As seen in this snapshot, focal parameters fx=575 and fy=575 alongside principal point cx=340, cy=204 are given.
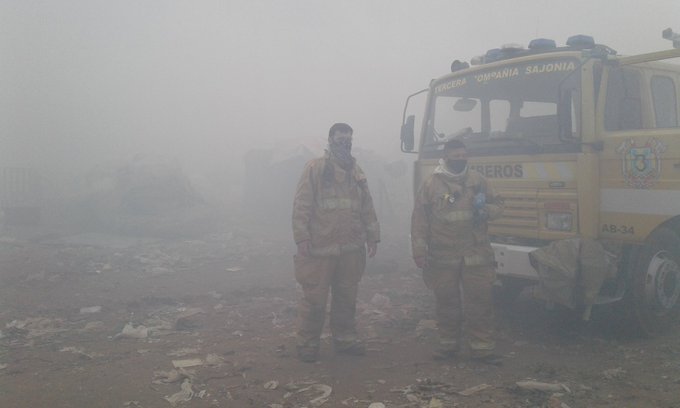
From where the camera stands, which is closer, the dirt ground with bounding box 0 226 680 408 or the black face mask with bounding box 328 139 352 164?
the dirt ground with bounding box 0 226 680 408

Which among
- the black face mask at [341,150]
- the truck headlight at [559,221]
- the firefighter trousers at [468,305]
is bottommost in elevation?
the firefighter trousers at [468,305]

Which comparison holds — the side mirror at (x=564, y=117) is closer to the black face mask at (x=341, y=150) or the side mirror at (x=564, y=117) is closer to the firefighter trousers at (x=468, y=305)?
the firefighter trousers at (x=468, y=305)

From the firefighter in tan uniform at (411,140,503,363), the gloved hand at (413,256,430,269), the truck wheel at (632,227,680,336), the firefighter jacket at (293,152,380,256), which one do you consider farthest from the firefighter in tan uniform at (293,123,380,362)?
the truck wheel at (632,227,680,336)

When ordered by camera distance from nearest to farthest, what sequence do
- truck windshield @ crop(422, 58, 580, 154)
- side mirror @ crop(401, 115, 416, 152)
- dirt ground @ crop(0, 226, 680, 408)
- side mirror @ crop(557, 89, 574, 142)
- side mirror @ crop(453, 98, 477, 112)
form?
dirt ground @ crop(0, 226, 680, 408) → side mirror @ crop(557, 89, 574, 142) → truck windshield @ crop(422, 58, 580, 154) → side mirror @ crop(453, 98, 477, 112) → side mirror @ crop(401, 115, 416, 152)

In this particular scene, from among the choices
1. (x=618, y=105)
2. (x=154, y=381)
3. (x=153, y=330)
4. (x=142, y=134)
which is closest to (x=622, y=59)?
(x=618, y=105)

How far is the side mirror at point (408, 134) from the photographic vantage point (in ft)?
21.0

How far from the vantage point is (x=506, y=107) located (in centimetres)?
576

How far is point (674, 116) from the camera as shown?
533cm

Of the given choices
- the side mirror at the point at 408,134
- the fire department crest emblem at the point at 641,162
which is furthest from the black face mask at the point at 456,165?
the side mirror at the point at 408,134

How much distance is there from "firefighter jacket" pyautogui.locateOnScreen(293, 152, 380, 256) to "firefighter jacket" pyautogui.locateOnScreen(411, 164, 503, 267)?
0.53 meters

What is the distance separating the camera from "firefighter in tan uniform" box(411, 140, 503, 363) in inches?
179

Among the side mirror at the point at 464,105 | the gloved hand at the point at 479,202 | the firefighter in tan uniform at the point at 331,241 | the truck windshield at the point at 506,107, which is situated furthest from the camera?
the side mirror at the point at 464,105

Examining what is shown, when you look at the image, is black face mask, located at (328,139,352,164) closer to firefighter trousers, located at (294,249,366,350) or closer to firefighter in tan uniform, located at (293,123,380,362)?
firefighter in tan uniform, located at (293,123,380,362)

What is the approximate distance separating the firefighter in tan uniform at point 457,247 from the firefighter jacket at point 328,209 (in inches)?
20.5
